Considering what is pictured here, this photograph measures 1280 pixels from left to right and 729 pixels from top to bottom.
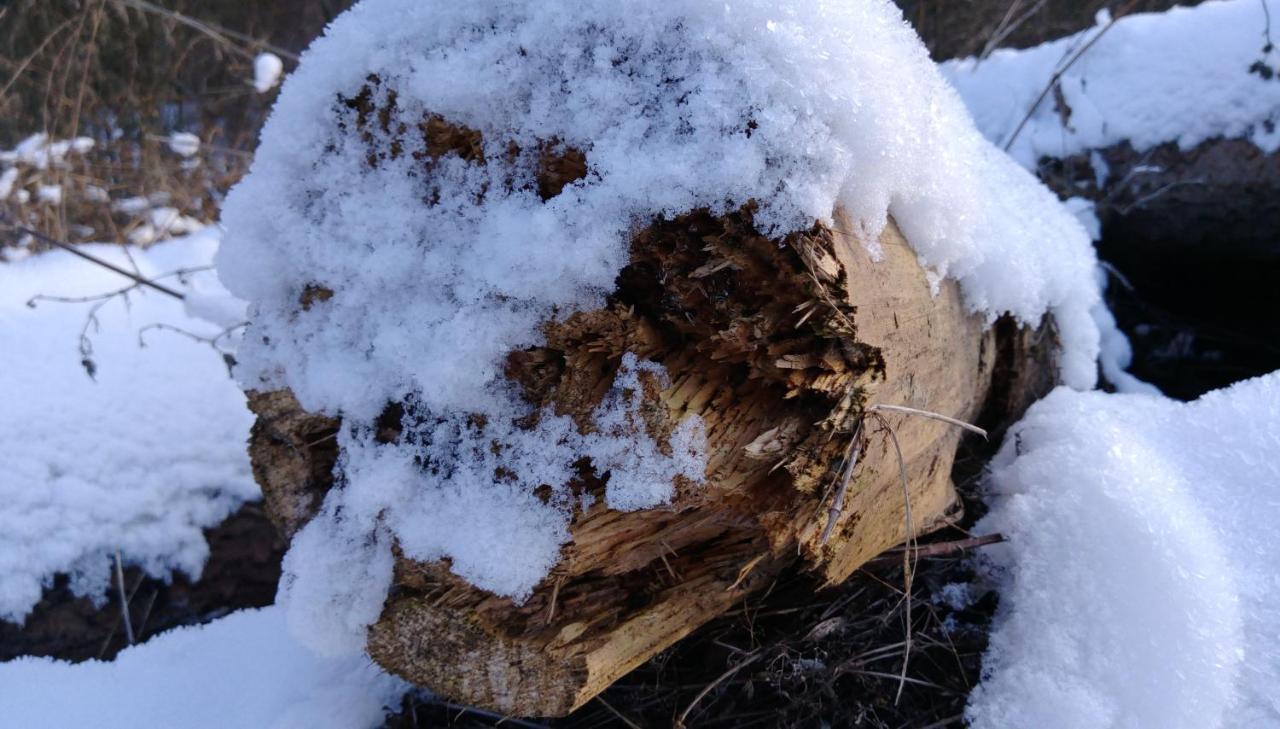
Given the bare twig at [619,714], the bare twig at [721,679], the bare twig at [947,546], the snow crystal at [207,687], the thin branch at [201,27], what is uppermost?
the thin branch at [201,27]

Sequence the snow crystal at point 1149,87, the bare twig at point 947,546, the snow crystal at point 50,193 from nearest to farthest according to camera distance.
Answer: the bare twig at point 947,546
the snow crystal at point 1149,87
the snow crystal at point 50,193

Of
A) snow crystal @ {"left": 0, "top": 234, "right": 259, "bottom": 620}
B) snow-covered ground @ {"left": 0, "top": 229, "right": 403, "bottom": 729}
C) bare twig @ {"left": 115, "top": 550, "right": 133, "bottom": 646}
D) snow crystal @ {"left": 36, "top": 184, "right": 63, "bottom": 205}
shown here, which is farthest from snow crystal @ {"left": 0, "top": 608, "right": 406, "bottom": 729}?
snow crystal @ {"left": 36, "top": 184, "right": 63, "bottom": 205}

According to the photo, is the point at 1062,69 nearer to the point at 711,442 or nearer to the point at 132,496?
the point at 711,442

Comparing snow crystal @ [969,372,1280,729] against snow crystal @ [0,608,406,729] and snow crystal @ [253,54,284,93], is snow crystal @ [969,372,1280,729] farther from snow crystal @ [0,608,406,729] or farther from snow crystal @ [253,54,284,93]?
snow crystal @ [253,54,284,93]

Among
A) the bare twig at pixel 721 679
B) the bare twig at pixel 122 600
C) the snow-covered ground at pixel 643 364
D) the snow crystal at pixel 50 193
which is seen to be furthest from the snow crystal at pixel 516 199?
the snow crystal at pixel 50 193

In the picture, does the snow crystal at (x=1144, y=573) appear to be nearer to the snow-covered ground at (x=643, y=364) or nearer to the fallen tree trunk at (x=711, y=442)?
the snow-covered ground at (x=643, y=364)

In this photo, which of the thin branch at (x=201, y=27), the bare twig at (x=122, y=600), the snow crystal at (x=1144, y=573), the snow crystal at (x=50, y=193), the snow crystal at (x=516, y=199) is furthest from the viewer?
the snow crystal at (x=50, y=193)

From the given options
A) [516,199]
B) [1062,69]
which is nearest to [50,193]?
[516,199]

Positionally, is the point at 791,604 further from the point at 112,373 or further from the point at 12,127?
the point at 12,127
